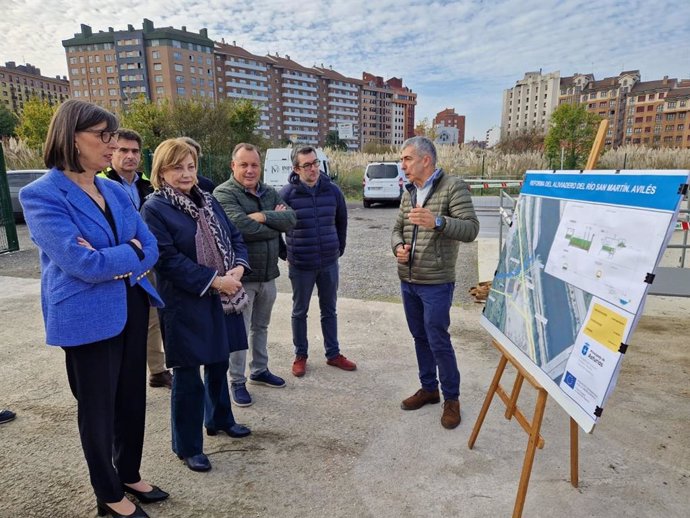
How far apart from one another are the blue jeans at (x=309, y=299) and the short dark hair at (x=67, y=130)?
2.02m

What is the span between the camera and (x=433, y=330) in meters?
2.82

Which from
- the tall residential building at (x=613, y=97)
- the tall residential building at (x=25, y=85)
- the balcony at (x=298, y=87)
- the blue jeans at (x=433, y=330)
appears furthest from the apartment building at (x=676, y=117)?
the tall residential building at (x=25, y=85)

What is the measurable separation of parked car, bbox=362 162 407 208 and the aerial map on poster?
47.1 ft

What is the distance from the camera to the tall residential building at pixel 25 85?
302 feet

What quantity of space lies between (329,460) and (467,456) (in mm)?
787

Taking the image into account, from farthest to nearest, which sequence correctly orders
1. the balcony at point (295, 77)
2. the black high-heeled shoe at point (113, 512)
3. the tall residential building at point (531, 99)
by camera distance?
the tall residential building at point (531, 99)
the balcony at point (295, 77)
the black high-heeled shoe at point (113, 512)

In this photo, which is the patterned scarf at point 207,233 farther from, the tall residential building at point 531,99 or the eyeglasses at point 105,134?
the tall residential building at point 531,99

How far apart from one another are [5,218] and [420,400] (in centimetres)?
939

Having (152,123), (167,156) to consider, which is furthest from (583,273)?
(152,123)

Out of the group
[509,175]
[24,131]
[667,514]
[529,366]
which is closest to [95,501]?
[529,366]

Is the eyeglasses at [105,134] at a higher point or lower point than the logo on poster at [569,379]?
higher

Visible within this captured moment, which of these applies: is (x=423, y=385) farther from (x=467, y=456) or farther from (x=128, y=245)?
(x=128, y=245)

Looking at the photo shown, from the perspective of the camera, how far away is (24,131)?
27484 mm

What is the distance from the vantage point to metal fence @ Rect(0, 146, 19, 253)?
838 cm
